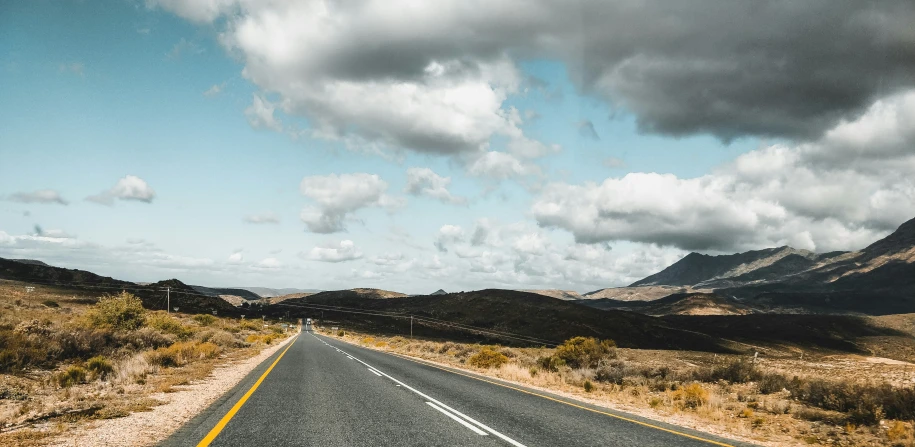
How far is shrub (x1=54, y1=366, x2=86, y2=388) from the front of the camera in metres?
13.8

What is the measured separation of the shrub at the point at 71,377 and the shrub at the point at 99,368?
1.34ft

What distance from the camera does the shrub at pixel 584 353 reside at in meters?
29.0

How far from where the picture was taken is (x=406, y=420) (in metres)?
9.32

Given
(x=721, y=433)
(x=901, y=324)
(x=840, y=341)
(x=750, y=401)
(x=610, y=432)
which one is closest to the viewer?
(x=610, y=432)

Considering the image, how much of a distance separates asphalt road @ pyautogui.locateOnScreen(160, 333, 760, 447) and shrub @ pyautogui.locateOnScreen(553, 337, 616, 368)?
1569 cm

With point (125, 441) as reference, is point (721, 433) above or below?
below

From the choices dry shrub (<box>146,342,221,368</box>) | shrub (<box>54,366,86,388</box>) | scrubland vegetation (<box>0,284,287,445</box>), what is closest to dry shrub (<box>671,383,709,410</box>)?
scrubland vegetation (<box>0,284,287,445</box>)

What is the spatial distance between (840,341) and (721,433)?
140920mm

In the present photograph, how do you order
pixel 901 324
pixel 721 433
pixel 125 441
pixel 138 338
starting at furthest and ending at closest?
1. pixel 901 324
2. pixel 138 338
3. pixel 721 433
4. pixel 125 441

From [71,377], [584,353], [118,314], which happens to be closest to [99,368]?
A: [71,377]

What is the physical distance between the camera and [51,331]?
1925 centimetres

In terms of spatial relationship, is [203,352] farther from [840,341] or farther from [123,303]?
[840,341]

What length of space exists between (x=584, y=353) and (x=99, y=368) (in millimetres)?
25527

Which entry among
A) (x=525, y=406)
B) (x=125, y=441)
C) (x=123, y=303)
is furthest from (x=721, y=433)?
(x=123, y=303)
